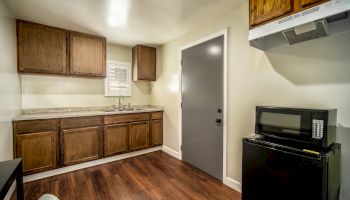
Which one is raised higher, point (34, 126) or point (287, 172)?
point (34, 126)

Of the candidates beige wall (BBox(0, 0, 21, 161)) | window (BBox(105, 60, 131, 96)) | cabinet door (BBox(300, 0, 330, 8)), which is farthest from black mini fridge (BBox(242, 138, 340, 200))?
window (BBox(105, 60, 131, 96))

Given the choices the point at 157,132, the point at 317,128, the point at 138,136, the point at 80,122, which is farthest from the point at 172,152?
the point at 317,128

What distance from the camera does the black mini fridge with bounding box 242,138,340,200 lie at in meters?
1.11

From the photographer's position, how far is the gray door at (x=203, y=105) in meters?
2.33

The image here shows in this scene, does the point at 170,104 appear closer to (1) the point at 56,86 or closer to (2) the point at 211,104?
(2) the point at 211,104

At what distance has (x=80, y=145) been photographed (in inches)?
104

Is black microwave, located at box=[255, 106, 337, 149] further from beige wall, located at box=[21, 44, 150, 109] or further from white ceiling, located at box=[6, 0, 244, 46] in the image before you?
beige wall, located at box=[21, 44, 150, 109]

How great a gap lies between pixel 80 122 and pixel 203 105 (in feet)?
6.64

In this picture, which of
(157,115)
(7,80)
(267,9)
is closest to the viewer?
(267,9)

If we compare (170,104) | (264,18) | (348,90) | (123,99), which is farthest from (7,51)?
(348,90)

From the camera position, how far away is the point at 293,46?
156cm

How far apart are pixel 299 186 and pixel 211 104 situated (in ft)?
4.66

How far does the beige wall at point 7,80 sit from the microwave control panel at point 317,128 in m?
2.99

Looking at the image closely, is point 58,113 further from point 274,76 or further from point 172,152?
point 274,76
